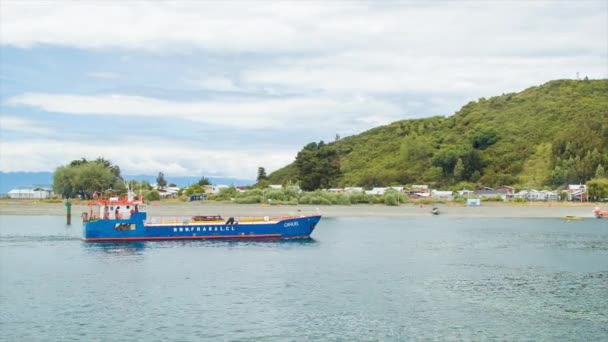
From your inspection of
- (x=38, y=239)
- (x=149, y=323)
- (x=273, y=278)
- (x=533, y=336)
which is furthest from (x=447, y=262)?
(x=38, y=239)

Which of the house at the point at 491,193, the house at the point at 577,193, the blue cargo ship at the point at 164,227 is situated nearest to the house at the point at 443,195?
the house at the point at 491,193

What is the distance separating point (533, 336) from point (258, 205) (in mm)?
110794

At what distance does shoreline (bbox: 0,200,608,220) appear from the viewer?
134375 mm

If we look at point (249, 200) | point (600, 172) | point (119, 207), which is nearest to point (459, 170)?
point (600, 172)

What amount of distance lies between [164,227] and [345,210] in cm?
6182

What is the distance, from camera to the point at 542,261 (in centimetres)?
6731

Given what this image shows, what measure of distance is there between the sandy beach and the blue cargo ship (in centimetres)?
3856

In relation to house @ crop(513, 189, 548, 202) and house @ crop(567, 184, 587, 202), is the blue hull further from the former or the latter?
house @ crop(567, 184, 587, 202)

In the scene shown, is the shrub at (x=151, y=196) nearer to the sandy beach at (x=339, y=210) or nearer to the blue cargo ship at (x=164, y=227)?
the sandy beach at (x=339, y=210)

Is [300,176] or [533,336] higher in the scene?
[300,176]

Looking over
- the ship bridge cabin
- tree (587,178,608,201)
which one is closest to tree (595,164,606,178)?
tree (587,178,608,201)

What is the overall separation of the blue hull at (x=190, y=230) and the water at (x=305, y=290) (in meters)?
2.40

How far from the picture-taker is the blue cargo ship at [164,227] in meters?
84.2

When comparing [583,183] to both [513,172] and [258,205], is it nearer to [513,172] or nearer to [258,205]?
[513,172]
